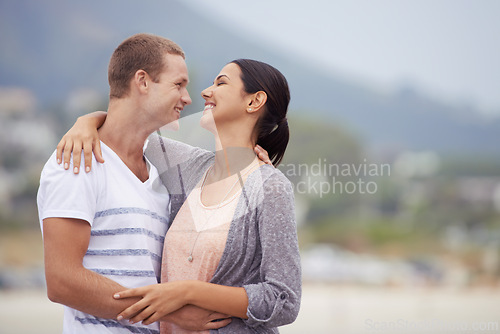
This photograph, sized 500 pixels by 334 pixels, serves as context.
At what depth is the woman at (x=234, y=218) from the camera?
4.84 ft

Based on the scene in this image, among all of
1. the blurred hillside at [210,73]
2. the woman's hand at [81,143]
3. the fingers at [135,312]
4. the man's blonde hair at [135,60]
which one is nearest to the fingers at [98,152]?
the woman's hand at [81,143]

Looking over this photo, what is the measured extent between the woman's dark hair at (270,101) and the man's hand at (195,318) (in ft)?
1.74

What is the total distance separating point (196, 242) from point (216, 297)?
0.18 m

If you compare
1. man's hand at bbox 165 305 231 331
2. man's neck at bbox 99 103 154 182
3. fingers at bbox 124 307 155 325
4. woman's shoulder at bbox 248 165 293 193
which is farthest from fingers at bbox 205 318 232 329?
man's neck at bbox 99 103 154 182

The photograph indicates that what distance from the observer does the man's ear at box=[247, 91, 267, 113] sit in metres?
1.71

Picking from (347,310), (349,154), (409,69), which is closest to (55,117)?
(349,154)

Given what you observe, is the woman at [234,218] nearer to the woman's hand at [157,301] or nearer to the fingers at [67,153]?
the woman's hand at [157,301]

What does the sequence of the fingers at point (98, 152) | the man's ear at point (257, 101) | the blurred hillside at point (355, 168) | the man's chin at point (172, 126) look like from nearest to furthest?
the fingers at point (98, 152) < the man's ear at point (257, 101) < the man's chin at point (172, 126) < the blurred hillside at point (355, 168)

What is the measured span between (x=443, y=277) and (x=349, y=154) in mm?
8017

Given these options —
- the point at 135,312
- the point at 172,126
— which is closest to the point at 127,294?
the point at 135,312

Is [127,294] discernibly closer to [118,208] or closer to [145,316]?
[145,316]

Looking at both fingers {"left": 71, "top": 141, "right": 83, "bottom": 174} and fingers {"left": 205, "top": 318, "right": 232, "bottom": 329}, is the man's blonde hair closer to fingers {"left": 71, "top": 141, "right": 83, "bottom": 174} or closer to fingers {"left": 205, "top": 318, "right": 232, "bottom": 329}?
fingers {"left": 71, "top": 141, "right": 83, "bottom": 174}

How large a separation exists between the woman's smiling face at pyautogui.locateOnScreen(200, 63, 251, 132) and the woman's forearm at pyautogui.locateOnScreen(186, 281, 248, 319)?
19.9 inches

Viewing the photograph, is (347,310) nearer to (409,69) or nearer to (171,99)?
(171,99)
